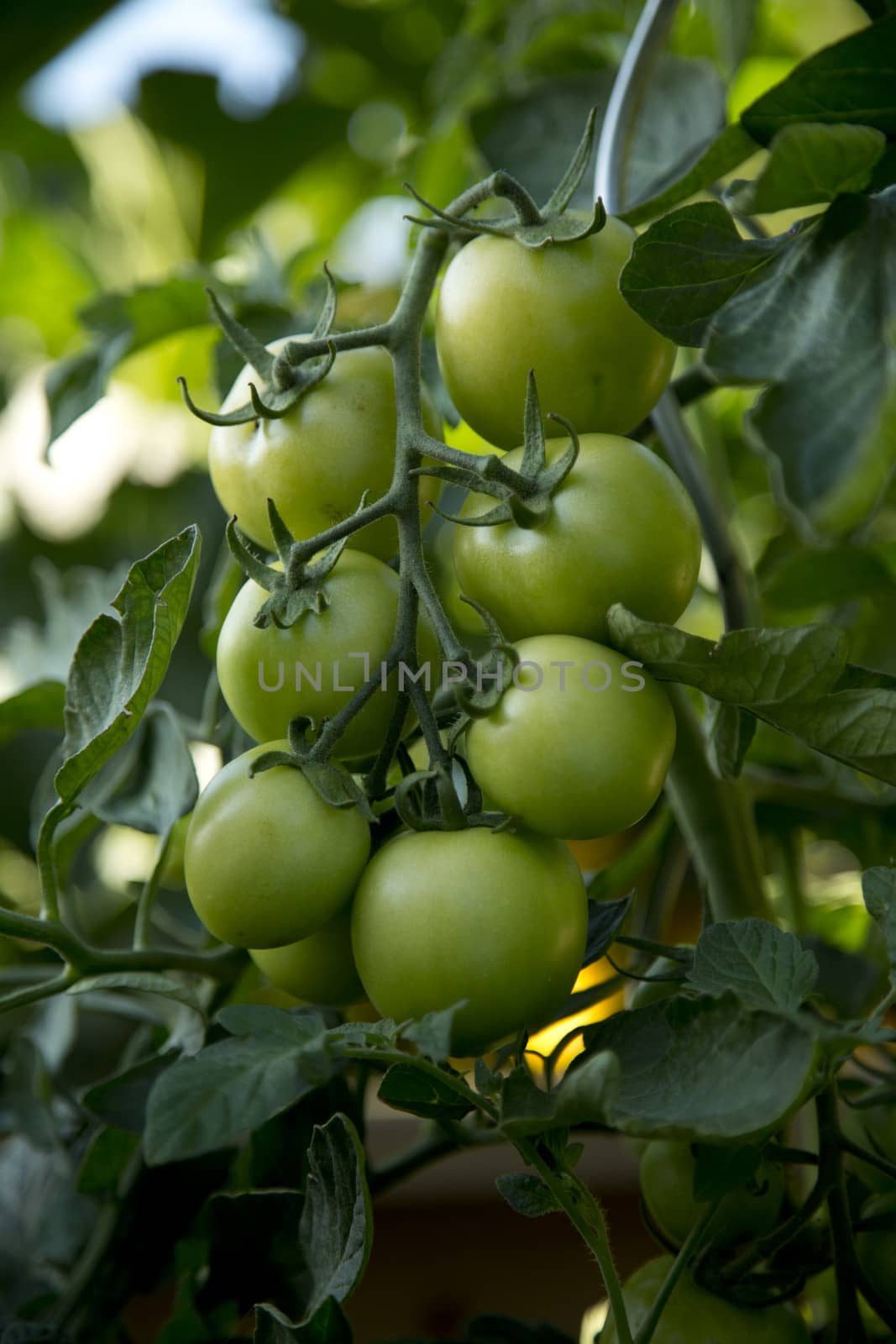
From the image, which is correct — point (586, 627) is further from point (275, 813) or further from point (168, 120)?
point (168, 120)

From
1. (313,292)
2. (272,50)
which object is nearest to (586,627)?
(313,292)

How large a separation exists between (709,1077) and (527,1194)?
8 cm

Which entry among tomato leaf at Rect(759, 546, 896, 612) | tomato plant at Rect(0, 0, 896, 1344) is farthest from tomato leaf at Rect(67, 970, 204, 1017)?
tomato leaf at Rect(759, 546, 896, 612)

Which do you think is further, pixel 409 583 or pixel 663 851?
pixel 663 851

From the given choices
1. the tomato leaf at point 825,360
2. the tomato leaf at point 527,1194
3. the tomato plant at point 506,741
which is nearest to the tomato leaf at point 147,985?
the tomato plant at point 506,741

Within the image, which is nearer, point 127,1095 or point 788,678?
point 788,678

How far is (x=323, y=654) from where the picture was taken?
0.96 feet

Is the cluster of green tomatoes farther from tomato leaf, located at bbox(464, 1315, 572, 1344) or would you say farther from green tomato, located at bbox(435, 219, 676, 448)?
tomato leaf, located at bbox(464, 1315, 572, 1344)

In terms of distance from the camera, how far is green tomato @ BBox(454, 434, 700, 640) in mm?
275

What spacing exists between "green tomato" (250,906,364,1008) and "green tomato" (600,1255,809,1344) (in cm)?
12

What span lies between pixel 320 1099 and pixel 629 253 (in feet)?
0.98

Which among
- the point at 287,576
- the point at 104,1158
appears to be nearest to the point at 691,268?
the point at 287,576

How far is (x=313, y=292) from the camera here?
0.52 m

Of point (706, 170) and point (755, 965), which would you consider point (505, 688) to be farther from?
point (706, 170)
